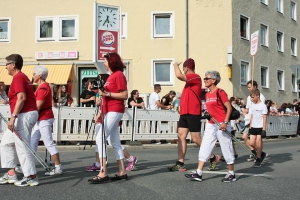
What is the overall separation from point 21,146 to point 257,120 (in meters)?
5.51

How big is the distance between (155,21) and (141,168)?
1724cm

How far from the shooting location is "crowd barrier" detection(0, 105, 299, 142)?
46.6ft

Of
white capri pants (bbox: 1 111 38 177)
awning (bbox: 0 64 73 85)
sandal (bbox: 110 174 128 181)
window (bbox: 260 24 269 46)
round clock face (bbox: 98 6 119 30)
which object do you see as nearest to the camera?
white capri pants (bbox: 1 111 38 177)

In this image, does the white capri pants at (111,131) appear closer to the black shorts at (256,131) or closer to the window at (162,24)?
the black shorts at (256,131)

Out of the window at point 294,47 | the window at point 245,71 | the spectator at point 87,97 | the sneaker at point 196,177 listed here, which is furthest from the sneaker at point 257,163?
the window at point 294,47

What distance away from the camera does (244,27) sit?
87.4ft

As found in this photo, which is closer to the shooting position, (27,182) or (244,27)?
(27,182)

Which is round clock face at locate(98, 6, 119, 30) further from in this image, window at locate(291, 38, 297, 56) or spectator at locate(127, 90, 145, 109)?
window at locate(291, 38, 297, 56)

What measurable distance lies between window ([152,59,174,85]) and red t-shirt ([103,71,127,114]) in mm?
17668

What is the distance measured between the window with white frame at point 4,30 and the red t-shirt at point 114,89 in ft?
66.7

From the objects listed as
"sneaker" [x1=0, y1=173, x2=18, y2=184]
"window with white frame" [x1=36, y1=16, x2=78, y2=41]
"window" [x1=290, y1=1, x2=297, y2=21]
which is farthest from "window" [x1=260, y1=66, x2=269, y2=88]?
"sneaker" [x1=0, y1=173, x2=18, y2=184]

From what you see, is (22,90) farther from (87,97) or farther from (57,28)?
(57,28)

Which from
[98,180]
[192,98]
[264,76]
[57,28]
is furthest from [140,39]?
[98,180]

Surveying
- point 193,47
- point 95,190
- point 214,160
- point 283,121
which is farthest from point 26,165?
point 193,47
